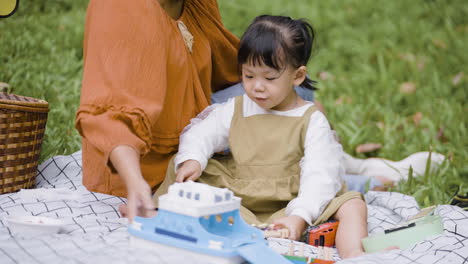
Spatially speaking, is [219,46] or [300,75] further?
[219,46]

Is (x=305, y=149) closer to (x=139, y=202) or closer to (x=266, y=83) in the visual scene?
(x=266, y=83)

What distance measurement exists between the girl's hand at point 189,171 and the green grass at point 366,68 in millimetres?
990

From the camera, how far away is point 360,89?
4.16 metres

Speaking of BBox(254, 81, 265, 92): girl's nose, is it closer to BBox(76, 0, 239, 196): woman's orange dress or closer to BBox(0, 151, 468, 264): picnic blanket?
BBox(76, 0, 239, 196): woman's orange dress

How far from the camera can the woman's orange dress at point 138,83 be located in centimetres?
185

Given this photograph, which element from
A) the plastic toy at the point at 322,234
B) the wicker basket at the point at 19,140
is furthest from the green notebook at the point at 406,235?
the wicker basket at the point at 19,140

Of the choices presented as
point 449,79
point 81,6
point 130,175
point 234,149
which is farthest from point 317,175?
point 81,6

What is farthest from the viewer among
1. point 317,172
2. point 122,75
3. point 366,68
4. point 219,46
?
point 366,68

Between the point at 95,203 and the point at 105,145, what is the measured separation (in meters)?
0.43

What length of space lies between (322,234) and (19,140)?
112 cm

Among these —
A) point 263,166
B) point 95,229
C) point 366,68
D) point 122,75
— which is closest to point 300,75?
point 263,166

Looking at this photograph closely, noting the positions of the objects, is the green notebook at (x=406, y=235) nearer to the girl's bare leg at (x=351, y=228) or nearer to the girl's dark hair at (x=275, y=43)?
the girl's bare leg at (x=351, y=228)

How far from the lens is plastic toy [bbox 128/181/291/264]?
4.88 ft

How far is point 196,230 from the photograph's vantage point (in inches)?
59.0
